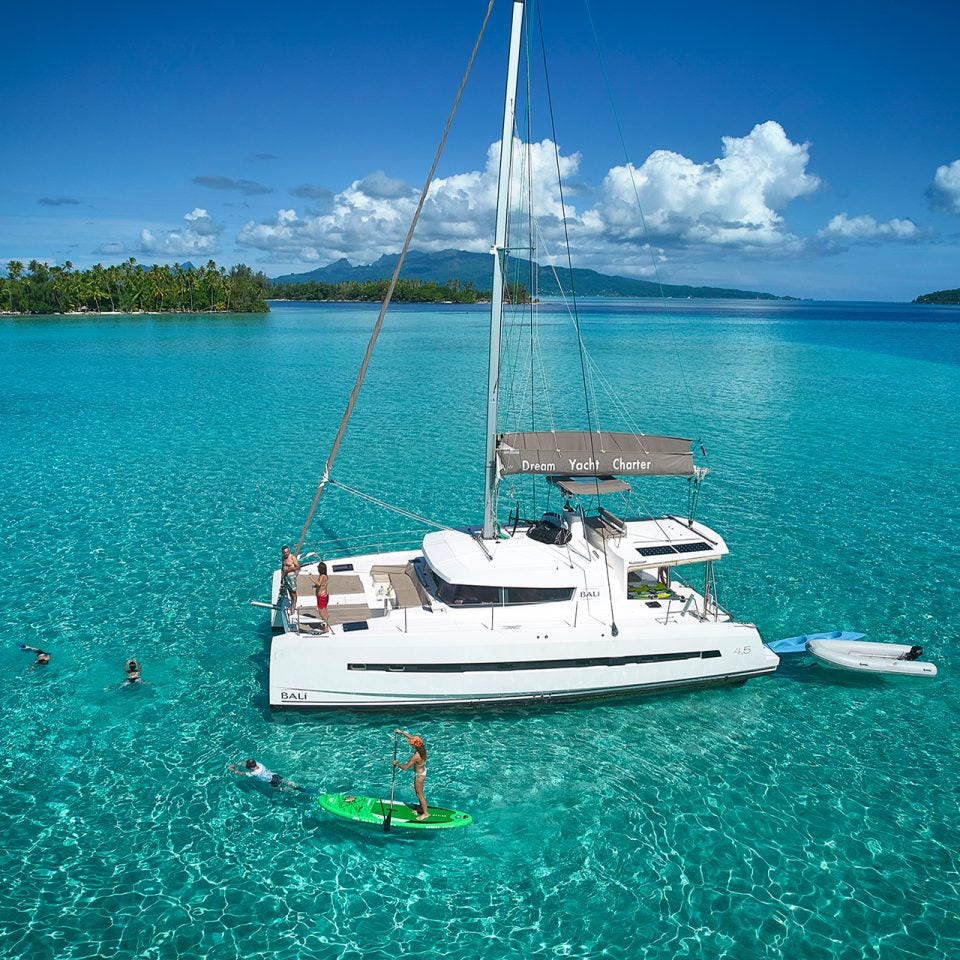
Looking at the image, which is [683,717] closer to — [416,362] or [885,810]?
[885,810]

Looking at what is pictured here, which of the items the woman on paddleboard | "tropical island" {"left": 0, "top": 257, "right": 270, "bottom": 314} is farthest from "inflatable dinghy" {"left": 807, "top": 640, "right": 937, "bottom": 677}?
"tropical island" {"left": 0, "top": 257, "right": 270, "bottom": 314}

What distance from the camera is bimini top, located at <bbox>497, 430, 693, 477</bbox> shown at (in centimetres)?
1734

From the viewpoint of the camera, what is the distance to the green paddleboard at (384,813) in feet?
39.8

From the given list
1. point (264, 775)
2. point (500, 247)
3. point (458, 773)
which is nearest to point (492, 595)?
point (458, 773)

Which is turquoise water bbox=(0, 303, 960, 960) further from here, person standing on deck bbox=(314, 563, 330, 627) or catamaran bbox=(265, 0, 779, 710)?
person standing on deck bbox=(314, 563, 330, 627)

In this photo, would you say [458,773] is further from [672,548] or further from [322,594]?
[672,548]

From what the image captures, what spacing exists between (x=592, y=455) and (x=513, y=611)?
4622 mm

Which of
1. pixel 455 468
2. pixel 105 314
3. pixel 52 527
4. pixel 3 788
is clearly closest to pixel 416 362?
pixel 455 468

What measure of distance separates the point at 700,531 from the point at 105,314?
154 metres

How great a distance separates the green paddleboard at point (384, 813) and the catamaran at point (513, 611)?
2.59 meters

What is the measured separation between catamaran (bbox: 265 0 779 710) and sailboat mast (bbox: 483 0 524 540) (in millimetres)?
28

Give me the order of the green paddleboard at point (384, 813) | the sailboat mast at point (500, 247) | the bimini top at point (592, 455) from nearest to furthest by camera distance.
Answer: the green paddleboard at point (384, 813)
the sailboat mast at point (500, 247)
the bimini top at point (592, 455)

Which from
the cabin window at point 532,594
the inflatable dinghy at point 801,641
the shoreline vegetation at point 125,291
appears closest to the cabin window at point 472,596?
the cabin window at point 532,594

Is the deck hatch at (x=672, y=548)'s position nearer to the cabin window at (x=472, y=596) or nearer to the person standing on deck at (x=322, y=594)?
the cabin window at (x=472, y=596)
